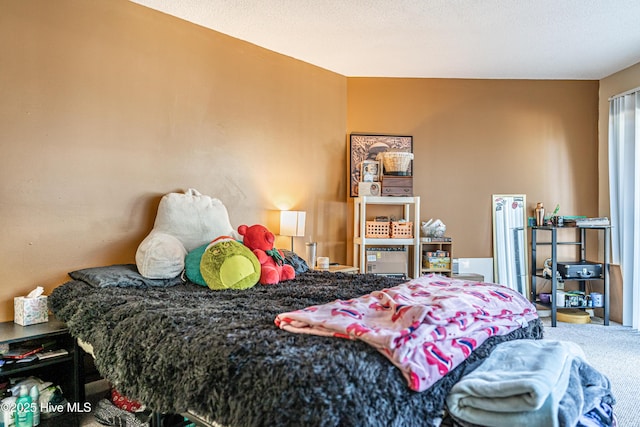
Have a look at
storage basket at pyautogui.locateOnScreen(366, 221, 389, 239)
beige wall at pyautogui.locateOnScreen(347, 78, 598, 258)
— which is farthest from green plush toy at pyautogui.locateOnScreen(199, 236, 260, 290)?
beige wall at pyautogui.locateOnScreen(347, 78, 598, 258)

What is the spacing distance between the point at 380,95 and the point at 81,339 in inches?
134

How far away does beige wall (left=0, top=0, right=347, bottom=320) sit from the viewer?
2.32m

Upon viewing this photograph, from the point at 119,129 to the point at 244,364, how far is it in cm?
210

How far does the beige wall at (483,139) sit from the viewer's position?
14.1ft

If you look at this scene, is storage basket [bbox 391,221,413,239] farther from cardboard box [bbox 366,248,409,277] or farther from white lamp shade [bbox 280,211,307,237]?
white lamp shade [bbox 280,211,307,237]

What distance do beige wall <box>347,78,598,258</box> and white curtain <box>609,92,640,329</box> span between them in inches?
12.4

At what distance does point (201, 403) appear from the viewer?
4.08 ft

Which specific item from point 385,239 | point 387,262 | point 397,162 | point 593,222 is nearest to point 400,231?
point 385,239

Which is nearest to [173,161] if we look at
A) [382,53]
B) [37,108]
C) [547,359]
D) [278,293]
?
[37,108]

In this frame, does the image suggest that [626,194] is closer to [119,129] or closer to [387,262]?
[387,262]

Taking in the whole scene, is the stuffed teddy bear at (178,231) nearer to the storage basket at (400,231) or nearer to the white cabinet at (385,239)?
the white cabinet at (385,239)

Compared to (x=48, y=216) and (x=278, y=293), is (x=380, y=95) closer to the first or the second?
(x=278, y=293)

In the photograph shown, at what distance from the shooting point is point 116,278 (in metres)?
2.27

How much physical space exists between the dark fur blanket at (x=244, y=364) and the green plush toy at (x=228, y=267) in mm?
271
